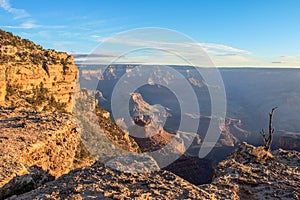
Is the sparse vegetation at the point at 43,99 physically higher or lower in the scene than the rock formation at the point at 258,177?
higher

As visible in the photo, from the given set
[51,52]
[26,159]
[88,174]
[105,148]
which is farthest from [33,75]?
[88,174]

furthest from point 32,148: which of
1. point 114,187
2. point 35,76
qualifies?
point 35,76

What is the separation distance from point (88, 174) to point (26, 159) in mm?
3077

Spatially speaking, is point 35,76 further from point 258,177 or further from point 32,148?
point 258,177

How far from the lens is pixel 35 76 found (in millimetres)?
27312

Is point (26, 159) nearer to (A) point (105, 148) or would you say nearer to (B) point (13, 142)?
(B) point (13, 142)

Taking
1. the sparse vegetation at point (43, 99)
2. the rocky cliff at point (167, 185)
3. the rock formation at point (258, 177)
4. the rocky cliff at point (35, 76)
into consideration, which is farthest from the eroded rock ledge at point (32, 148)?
the sparse vegetation at point (43, 99)

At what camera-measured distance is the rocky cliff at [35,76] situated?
79.8ft

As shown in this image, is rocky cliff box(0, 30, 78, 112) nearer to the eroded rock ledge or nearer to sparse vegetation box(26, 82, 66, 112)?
sparse vegetation box(26, 82, 66, 112)

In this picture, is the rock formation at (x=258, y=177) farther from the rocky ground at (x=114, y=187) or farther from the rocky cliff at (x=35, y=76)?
the rocky cliff at (x=35, y=76)

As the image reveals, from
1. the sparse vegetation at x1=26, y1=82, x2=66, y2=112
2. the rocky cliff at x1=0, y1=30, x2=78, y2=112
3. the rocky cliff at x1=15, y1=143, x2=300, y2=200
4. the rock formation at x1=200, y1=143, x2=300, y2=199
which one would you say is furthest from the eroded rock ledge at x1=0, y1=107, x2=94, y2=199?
the sparse vegetation at x1=26, y1=82, x2=66, y2=112

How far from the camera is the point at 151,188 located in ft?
25.6

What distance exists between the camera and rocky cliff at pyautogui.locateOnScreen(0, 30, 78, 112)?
79.8ft

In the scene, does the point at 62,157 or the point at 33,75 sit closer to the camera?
the point at 62,157
